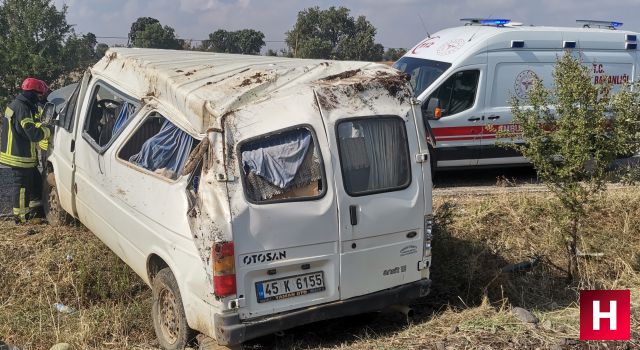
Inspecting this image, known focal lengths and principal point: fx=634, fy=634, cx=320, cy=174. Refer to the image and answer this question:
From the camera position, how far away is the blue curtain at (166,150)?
4.71m

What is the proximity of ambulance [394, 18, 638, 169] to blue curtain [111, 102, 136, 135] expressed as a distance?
495 cm

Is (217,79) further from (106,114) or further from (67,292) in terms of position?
(67,292)

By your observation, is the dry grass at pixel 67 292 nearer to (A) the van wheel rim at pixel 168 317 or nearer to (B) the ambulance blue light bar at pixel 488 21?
(A) the van wheel rim at pixel 168 317

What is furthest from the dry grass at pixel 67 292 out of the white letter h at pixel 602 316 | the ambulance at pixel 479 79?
the ambulance at pixel 479 79

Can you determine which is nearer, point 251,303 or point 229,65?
point 251,303

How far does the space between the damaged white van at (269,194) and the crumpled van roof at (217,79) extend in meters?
0.02

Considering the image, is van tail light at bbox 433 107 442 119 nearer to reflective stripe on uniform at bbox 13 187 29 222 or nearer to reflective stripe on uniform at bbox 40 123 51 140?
reflective stripe on uniform at bbox 40 123 51 140

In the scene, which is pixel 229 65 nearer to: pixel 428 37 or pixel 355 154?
pixel 355 154

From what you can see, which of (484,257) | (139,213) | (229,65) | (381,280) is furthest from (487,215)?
(139,213)

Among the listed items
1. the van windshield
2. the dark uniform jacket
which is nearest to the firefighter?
the dark uniform jacket

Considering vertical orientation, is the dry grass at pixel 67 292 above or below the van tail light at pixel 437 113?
below

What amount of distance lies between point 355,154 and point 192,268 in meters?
1.44

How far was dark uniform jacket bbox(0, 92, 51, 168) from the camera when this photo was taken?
23.4ft

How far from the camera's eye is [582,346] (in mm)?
4336
